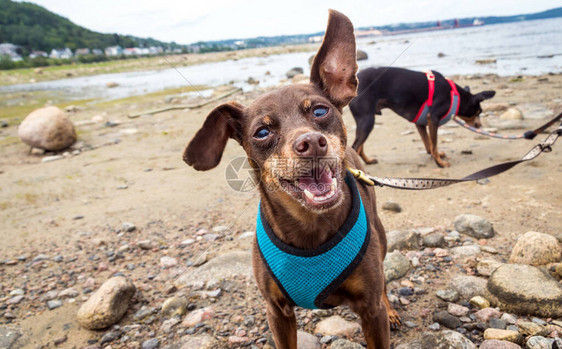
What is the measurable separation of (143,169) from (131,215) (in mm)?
2440

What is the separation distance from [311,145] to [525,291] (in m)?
2.16

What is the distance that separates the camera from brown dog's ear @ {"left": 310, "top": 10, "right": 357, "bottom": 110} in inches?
94.3

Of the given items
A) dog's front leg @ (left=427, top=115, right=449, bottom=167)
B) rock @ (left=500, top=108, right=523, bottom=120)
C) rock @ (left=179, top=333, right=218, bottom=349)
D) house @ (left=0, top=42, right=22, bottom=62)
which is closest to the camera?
rock @ (left=179, top=333, right=218, bottom=349)

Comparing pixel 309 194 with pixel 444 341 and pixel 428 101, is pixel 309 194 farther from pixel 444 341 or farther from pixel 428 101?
pixel 428 101

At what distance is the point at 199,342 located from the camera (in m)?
2.89

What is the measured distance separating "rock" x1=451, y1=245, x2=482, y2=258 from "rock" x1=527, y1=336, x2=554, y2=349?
1257mm

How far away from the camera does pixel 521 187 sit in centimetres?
495

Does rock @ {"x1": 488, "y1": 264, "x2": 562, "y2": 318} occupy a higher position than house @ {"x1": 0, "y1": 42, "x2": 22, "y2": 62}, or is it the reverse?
house @ {"x1": 0, "y1": 42, "x2": 22, "y2": 62}

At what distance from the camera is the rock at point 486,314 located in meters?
2.75

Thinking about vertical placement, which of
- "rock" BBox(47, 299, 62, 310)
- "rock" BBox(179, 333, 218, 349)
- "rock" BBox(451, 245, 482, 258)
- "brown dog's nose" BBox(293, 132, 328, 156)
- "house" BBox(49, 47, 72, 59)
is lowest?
"rock" BBox(47, 299, 62, 310)

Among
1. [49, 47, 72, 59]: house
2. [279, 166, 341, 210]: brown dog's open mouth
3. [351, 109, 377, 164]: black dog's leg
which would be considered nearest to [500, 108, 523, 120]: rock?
[351, 109, 377, 164]: black dog's leg

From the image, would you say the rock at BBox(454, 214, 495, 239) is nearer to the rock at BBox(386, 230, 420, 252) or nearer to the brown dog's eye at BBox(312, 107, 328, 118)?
the rock at BBox(386, 230, 420, 252)

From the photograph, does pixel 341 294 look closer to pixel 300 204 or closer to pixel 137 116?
pixel 300 204

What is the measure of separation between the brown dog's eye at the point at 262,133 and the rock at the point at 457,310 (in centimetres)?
211
